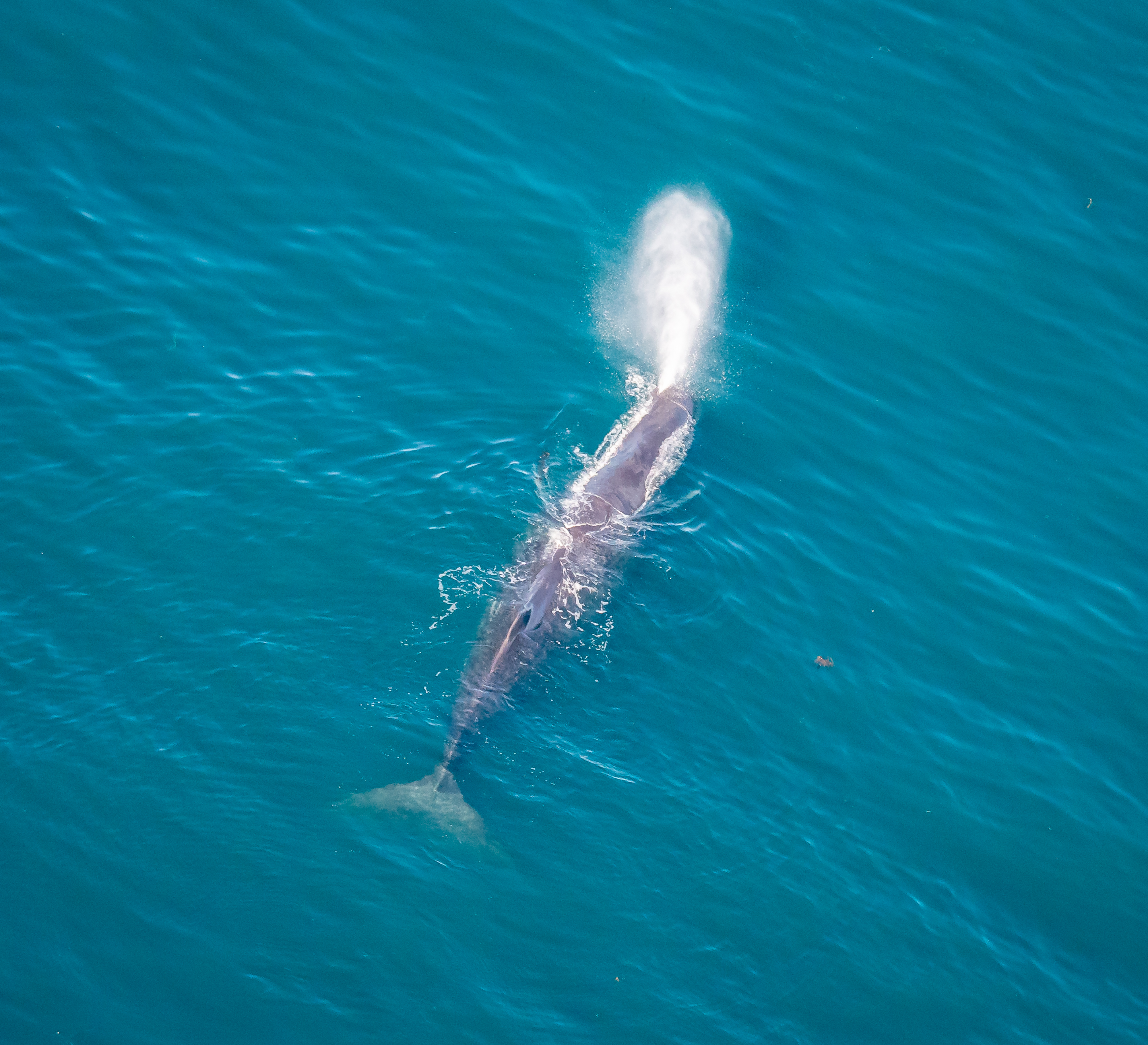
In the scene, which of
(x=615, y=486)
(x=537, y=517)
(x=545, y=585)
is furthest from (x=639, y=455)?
(x=545, y=585)

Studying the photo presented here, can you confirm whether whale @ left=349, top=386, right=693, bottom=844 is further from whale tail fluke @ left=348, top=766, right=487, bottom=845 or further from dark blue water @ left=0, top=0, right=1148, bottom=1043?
dark blue water @ left=0, top=0, right=1148, bottom=1043

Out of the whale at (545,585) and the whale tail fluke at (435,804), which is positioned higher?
the whale at (545,585)

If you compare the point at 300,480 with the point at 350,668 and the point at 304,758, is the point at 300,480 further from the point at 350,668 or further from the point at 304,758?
the point at 304,758

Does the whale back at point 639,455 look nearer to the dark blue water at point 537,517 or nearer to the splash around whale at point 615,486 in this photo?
the splash around whale at point 615,486

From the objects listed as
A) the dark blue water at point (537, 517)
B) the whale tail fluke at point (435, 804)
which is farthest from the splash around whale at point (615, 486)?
the dark blue water at point (537, 517)

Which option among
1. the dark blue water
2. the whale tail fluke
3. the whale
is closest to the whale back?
the whale

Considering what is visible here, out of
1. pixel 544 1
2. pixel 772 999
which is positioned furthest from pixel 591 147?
pixel 772 999
